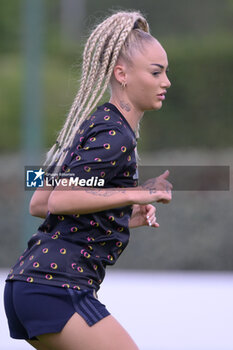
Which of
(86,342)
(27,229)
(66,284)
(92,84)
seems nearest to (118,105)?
(92,84)

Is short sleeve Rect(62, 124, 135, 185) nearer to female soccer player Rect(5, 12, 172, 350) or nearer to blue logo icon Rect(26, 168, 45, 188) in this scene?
female soccer player Rect(5, 12, 172, 350)

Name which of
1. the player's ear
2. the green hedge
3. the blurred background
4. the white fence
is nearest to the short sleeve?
the player's ear

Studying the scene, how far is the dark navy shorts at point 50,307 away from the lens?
94.7 inches

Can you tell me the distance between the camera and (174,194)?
650 centimetres

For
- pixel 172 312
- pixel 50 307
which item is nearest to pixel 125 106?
pixel 50 307

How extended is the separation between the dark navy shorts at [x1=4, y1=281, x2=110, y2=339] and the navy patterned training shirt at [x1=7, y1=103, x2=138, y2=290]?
3 centimetres

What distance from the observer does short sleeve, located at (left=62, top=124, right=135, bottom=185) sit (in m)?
2.40

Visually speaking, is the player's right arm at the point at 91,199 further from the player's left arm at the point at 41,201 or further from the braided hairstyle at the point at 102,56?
the player's left arm at the point at 41,201

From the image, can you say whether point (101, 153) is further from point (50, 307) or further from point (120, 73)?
point (50, 307)

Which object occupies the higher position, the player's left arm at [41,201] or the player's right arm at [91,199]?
the player's right arm at [91,199]

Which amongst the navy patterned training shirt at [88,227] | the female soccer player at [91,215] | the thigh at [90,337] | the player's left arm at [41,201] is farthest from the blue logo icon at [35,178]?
the thigh at [90,337]

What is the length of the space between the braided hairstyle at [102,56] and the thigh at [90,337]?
0.56m

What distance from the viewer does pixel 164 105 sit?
6.27 m

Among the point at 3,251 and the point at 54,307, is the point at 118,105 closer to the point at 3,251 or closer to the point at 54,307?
the point at 54,307
